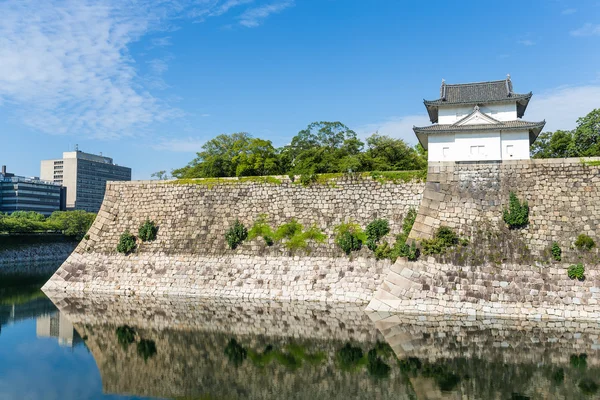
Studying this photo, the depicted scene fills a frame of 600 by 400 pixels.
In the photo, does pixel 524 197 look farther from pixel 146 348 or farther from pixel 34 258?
pixel 34 258

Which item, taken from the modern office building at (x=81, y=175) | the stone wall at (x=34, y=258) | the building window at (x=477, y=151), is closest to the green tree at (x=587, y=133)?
the building window at (x=477, y=151)

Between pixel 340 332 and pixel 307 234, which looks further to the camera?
pixel 307 234

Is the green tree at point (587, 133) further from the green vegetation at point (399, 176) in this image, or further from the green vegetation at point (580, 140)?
the green vegetation at point (399, 176)

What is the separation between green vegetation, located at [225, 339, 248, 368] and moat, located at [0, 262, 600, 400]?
0.12ft

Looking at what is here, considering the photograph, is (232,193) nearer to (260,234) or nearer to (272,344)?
(260,234)

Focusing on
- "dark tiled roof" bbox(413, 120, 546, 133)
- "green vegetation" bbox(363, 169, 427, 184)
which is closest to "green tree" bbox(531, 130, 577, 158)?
"dark tiled roof" bbox(413, 120, 546, 133)

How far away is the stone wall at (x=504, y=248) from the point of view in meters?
21.5

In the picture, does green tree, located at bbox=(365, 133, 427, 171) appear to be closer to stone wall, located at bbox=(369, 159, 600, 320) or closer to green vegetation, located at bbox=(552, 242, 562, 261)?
stone wall, located at bbox=(369, 159, 600, 320)

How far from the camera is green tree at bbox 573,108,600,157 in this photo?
3894 centimetres

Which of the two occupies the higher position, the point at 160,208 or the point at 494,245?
the point at 160,208

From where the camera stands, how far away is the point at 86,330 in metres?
20.1

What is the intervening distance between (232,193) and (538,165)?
19028 millimetres

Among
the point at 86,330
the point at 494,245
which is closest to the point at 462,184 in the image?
the point at 494,245

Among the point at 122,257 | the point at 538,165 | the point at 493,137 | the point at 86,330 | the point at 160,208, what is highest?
the point at 493,137
